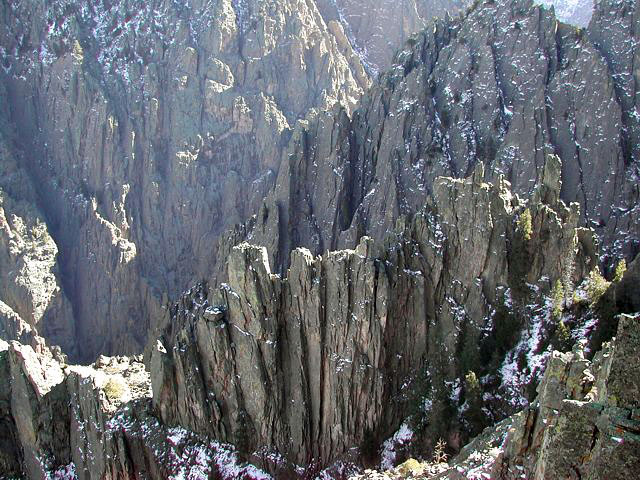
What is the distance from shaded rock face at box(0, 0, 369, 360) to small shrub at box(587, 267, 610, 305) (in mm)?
50283

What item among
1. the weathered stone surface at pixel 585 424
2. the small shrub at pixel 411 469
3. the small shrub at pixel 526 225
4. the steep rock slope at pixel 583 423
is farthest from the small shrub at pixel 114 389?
the weathered stone surface at pixel 585 424

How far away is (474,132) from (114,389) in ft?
137

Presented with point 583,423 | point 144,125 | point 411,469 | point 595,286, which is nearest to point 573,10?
point 144,125

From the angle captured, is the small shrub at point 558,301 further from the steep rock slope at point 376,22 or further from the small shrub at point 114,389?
the steep rock slope at point 376,22

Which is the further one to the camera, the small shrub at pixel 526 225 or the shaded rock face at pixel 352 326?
the shaded rock face at pixel 352 326

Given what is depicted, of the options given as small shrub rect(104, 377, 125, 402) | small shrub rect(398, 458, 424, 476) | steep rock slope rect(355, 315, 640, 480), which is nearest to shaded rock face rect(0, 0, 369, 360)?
small shrub rect(104, 377, 125, 402)

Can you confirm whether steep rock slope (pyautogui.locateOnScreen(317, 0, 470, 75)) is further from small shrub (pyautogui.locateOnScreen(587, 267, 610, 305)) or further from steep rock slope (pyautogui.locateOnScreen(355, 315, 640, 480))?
steep rock slope (pyautogui.locateOnScreen(355, 315, 640, 480))

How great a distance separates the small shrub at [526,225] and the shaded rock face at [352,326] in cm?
35

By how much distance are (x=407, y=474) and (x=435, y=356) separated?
14574mm

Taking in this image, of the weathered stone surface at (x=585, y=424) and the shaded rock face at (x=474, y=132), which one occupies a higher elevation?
the shaded rock face at (x=474, y=132)

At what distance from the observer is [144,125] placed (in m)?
93.9

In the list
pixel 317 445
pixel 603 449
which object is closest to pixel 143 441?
pixel 317 445

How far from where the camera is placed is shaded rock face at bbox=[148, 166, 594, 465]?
44688 mm

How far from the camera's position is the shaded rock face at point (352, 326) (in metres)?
44.7
